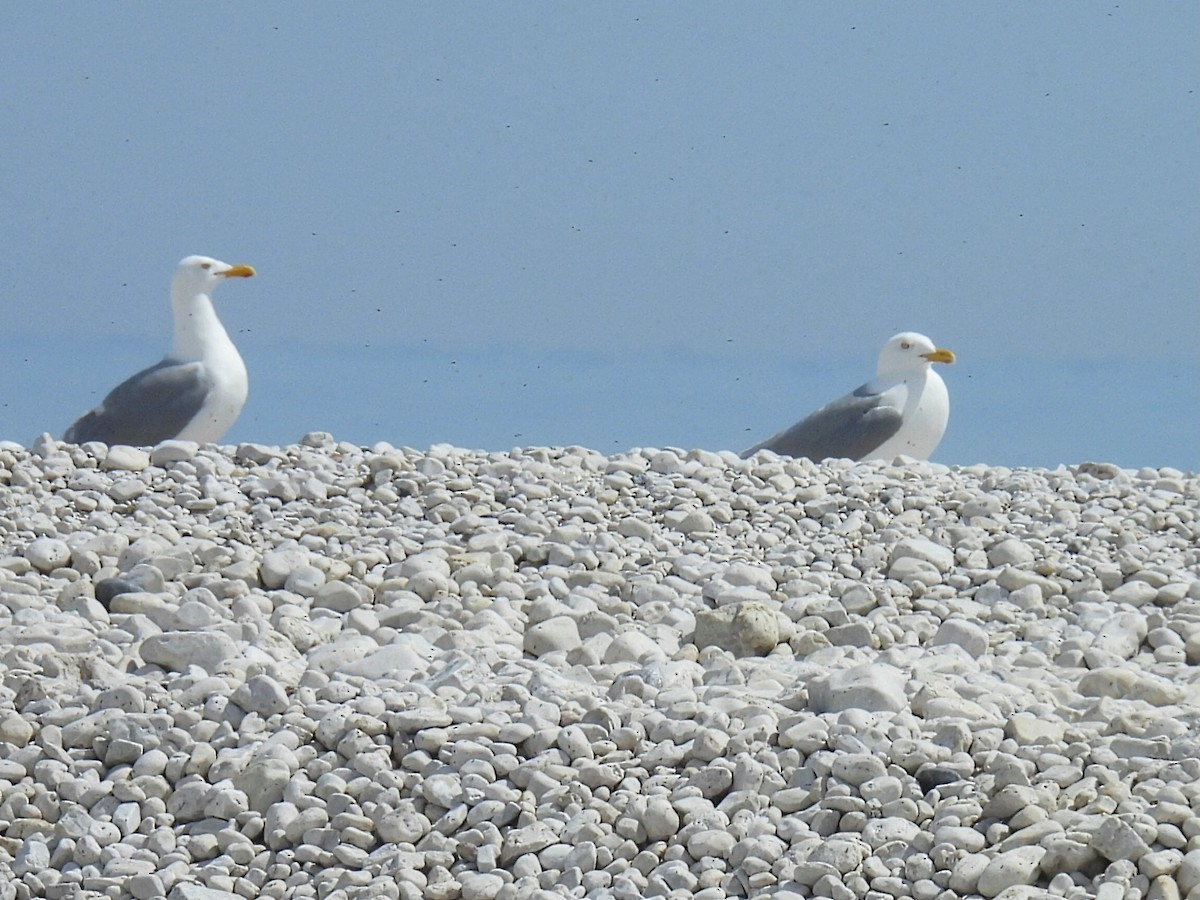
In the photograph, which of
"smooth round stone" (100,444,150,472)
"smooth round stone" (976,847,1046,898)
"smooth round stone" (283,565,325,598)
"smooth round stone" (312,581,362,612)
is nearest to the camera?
"smooth round stone" (976,847,1046,898)

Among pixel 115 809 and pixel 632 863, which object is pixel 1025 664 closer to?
pixel 632 863

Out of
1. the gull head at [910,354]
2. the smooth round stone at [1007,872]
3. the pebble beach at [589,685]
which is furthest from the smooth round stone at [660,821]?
the gull head at [910,354]

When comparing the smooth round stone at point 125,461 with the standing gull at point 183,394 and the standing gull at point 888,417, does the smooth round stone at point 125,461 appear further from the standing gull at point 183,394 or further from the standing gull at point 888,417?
the standing gull at point 888,417

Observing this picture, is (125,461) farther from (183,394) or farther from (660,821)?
(660,821)

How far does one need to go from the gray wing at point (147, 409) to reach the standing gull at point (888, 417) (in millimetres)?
3134

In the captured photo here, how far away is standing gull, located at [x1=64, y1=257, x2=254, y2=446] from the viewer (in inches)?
354

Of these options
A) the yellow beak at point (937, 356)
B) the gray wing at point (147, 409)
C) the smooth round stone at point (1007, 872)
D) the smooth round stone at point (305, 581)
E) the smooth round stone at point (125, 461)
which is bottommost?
the smooth round stone at point (1007, 872)

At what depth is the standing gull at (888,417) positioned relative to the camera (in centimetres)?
903

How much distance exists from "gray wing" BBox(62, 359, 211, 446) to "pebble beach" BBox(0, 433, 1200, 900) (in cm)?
204

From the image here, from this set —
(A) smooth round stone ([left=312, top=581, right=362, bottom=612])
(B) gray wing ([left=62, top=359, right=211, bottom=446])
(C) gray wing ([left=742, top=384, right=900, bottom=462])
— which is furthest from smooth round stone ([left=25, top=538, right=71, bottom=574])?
(C) gray wing ([left=742, top=384, right=900, bottom=462])

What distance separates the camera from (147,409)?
9.09 m

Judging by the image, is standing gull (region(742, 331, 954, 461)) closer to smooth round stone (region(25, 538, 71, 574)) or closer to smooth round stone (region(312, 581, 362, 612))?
smooth round stone (region(312, 581, 362, 612))

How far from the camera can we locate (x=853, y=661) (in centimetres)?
473

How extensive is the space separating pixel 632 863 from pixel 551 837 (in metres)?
0.18
